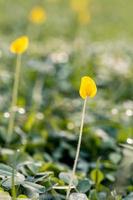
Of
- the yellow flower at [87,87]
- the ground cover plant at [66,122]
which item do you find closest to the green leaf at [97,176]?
the ground cover plant at [66,122]

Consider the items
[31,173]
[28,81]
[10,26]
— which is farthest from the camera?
[10,26]

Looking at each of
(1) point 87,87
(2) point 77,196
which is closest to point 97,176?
(2) point 77,196

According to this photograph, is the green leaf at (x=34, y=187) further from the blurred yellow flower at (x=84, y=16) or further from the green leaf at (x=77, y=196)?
the blurred yellow flower at (x=84, y=16)

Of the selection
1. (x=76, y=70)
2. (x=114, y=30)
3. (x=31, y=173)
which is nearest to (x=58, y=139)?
(x=31, y=173)

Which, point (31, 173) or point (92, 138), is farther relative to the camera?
point (92, 138)

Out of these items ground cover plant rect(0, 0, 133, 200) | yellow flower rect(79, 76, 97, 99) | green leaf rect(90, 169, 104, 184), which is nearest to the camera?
yellow flower rect(79, 76, 97, 99)

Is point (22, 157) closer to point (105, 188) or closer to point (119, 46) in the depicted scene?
point (105, 188)

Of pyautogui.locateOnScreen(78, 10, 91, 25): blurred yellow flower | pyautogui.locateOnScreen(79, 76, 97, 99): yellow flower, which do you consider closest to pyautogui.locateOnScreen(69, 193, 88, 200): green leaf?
pyautogui.locateOnScreen(79, 76, 97, 99): yellow flower

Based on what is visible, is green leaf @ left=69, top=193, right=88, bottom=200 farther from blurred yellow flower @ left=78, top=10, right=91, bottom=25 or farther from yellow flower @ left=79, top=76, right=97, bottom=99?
blurred yellow flower @ left=78, top=10, right=91, bottom=25

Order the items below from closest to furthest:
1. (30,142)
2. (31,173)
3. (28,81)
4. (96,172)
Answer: (31,173), (96,172), (30,142), (28,81)
